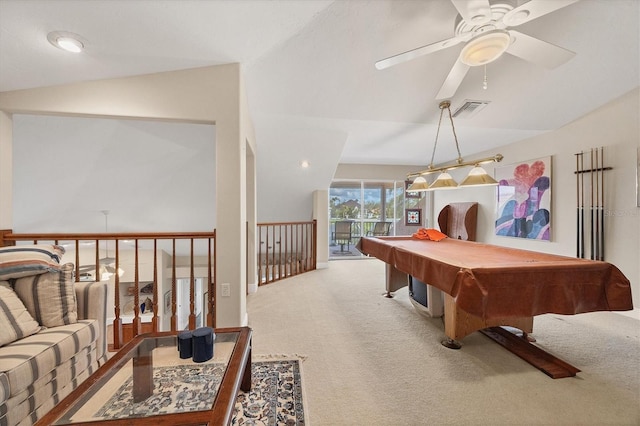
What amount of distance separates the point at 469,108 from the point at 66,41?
150 inches

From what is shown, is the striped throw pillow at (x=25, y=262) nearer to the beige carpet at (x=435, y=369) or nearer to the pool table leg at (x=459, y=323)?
the beige carpet at (x=435, y=369)

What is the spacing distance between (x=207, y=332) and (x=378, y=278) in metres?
3.57

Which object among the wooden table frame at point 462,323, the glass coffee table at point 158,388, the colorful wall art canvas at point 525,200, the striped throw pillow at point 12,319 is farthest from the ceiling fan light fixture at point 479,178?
the striped throw pillow at point 12,319

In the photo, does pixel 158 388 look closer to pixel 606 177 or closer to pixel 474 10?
pixel 474 10

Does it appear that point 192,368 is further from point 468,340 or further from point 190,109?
point 468,340

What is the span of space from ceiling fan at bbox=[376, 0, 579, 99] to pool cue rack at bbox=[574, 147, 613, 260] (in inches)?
86.4

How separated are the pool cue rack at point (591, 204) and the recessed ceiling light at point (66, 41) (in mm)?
5244

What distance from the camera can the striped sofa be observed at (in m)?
1.26

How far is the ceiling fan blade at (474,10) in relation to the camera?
54.2 inches

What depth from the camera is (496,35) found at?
1.54 meters

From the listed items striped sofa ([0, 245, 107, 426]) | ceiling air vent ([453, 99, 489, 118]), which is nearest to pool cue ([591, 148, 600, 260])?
ceiling air vent ([453, 99, 489, 118])

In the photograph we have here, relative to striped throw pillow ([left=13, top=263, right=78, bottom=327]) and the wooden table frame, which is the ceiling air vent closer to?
the wooden table frame

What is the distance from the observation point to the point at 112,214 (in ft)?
15.3

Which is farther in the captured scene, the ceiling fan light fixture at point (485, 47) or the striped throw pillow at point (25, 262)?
the striped throw pillow at point (25, 262)
